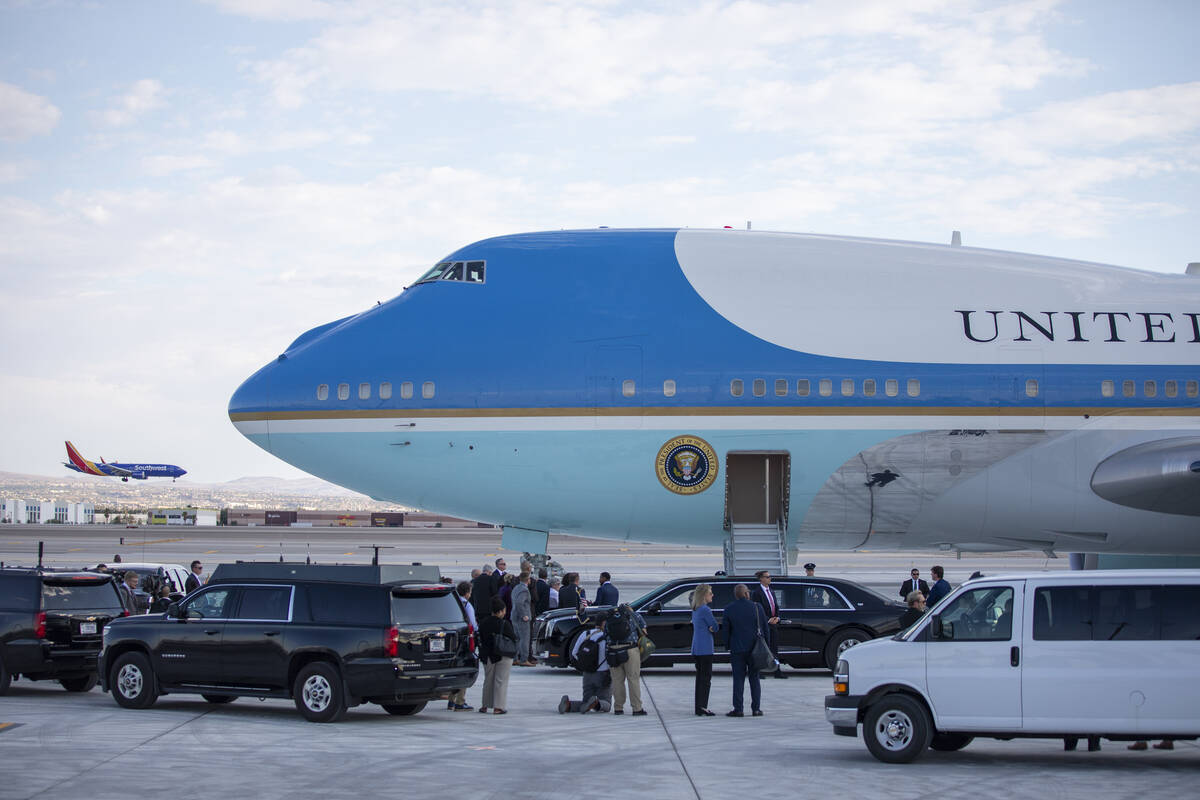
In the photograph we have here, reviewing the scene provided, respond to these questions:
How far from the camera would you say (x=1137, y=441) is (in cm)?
2162

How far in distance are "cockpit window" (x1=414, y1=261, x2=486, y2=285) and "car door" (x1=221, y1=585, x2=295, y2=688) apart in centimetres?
820

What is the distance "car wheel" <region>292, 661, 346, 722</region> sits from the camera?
1527cm

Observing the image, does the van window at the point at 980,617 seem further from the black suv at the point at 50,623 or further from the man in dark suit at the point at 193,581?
the man in dark suit at the point at 193,581

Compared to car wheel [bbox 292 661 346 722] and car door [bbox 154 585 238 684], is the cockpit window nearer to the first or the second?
car door [bbox 154 585 238 684]

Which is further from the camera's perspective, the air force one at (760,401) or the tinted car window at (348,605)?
the air force one at (760,401)

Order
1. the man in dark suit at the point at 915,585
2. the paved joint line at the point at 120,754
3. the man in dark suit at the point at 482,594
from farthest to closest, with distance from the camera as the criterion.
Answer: the man in dark suit at the point at 915,585, the man in dark suit at the point at 482,594, the paved joint line at the point at 120,754

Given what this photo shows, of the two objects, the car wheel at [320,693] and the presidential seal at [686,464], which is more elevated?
the presidential seal at [686,464]

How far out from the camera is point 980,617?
12.6 meters

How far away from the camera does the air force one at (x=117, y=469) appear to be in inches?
6452

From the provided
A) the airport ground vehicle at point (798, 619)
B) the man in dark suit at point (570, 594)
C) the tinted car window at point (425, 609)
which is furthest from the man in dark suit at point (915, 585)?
the tinted car window at point (425, 609)

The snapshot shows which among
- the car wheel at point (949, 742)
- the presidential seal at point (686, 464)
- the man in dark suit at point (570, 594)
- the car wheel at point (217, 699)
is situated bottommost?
the car wheel at point (217, 699)

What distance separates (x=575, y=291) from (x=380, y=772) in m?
11.8

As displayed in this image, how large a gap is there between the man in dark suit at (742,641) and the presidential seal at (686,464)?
5.08 metres

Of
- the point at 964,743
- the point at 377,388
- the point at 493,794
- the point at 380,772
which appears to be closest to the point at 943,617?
the point at 964,743
